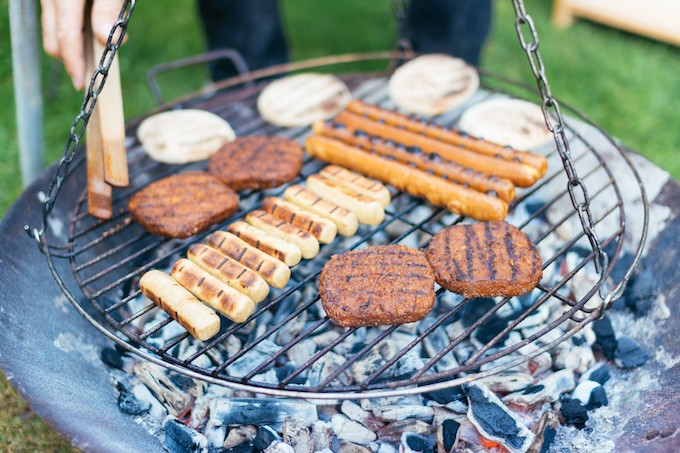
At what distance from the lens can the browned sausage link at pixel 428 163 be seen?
2773 millimetres

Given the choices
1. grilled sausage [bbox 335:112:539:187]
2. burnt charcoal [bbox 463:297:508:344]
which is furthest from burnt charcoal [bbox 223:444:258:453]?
grilled sausage [bbox 335:112:539:187]

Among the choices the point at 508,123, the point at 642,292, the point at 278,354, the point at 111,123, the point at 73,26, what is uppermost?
the point at 73,26

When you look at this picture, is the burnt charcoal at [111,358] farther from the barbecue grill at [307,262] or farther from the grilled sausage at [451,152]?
the grilled sausage at [451,152]

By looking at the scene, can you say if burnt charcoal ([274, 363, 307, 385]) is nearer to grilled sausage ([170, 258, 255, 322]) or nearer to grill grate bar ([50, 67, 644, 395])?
grill grate bar ([50, 67, 644, 395])

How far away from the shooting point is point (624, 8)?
6098 mm

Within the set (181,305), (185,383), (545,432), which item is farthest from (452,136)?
(185,383)

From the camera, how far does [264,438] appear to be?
2.32 meters

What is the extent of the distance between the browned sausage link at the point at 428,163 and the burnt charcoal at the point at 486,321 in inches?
18.1

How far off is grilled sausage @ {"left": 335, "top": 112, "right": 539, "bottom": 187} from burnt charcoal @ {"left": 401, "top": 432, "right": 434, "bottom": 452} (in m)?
1.19

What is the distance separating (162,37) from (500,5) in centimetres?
370

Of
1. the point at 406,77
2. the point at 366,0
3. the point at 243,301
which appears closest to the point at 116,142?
the point at 243,301

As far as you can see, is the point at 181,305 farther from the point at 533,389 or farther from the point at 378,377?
the point at 533,389

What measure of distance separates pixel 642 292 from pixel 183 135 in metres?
2.34

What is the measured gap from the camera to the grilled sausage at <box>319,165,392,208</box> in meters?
2.87
